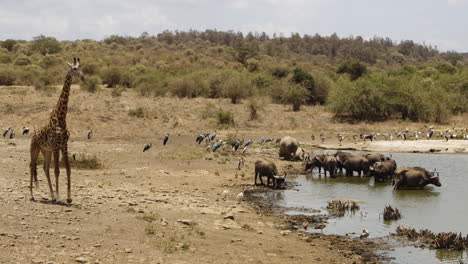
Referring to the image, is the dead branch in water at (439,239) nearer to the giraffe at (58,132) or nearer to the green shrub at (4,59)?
the giraffe at (58,132)

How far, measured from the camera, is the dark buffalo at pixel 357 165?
899 inches

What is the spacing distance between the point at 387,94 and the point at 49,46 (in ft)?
168

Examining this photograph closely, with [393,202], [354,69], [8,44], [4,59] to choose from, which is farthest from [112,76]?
[393,202]

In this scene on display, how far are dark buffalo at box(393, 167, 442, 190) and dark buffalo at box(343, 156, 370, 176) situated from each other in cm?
272

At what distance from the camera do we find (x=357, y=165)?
75.0ft

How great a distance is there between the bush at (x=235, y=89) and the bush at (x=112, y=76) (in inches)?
474

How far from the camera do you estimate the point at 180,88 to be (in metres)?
46.2

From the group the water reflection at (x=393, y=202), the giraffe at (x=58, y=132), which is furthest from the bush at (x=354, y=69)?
the giraffe at (x=58, y=132)

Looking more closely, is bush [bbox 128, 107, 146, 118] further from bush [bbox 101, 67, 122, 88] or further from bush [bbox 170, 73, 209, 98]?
bush [bbox 101, 67, 122, 88]

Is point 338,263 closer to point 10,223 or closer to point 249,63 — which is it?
point 10,223

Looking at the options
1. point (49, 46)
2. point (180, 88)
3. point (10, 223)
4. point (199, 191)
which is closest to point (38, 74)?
point (180, 88)

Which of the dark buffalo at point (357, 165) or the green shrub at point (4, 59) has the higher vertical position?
the green shrub at point (4, 59)

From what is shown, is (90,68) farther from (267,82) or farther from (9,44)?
(9,44)

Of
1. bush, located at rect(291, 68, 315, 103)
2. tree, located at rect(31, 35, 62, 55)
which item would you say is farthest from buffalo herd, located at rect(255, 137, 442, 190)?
tree, located at rect(31, 35, 62, 55)
